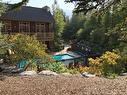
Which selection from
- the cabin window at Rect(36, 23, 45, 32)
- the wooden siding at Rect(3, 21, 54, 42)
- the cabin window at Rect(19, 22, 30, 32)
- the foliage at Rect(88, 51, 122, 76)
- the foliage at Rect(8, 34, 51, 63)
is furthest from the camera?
the cabin window at Rect(36, 23, 45, 32)

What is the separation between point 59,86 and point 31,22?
31223 millimetres

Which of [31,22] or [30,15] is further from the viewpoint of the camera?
[31,22]

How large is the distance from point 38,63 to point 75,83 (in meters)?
5.79

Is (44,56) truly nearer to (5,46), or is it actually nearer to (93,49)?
(5,46)

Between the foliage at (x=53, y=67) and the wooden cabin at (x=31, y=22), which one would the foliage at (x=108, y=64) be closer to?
the foliage at (x=53, y=67)

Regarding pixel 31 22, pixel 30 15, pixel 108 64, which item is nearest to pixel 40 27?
pixel 31 22

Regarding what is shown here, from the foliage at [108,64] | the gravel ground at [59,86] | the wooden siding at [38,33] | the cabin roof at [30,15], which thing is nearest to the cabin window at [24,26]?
the wooden siding at [38,33]

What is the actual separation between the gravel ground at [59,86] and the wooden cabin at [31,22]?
26.1 m

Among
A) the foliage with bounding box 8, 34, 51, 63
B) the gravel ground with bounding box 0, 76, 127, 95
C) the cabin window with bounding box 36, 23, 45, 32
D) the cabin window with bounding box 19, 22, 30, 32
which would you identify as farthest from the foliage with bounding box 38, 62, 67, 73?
the cabin window with bounding box 36, 23, 45, 32

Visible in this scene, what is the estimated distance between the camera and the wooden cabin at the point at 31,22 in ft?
133

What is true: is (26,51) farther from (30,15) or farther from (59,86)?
(30,15)

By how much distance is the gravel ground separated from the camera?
11.5m

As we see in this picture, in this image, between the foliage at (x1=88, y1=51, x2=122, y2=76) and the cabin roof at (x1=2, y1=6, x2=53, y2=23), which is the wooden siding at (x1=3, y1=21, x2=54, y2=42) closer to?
the cabin roof at (x1=2, y1=6, x2=53, y2=23)

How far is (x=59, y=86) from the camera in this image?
12328mm
